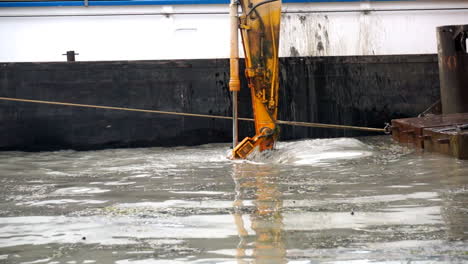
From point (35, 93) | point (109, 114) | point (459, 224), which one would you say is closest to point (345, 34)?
point (109, 114)

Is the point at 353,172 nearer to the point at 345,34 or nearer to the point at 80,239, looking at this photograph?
the point at 80,239

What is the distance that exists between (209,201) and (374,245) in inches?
81.9

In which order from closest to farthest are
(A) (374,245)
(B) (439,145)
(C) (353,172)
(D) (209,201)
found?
(A) (374,245)
(D) (209,201)
(C) (353,172)
(B) (439,145)

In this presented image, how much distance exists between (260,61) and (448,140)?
2976 millimetres

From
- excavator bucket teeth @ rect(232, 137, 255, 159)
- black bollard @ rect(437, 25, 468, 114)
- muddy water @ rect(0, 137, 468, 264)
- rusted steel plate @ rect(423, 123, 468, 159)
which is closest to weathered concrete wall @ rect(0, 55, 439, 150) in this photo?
black bollard @ rect(437, 25, 468, 114)

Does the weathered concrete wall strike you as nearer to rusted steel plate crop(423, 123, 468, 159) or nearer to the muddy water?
the muddy water

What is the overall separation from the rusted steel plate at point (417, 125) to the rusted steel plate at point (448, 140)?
0.21 metres

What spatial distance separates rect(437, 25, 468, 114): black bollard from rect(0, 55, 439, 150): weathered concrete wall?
1.80 metres

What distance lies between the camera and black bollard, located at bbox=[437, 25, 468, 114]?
11.2 meters

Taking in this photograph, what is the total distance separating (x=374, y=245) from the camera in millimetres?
4148

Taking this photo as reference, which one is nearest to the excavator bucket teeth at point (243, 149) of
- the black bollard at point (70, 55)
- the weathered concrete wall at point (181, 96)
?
the weathered concrete wall at point (181, 96)

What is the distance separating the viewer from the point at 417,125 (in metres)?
9.82

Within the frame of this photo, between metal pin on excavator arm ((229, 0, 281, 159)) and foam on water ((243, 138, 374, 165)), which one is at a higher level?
metal pin on excavator arm ((229, 0, 281, 159))

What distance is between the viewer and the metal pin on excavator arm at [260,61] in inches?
396
